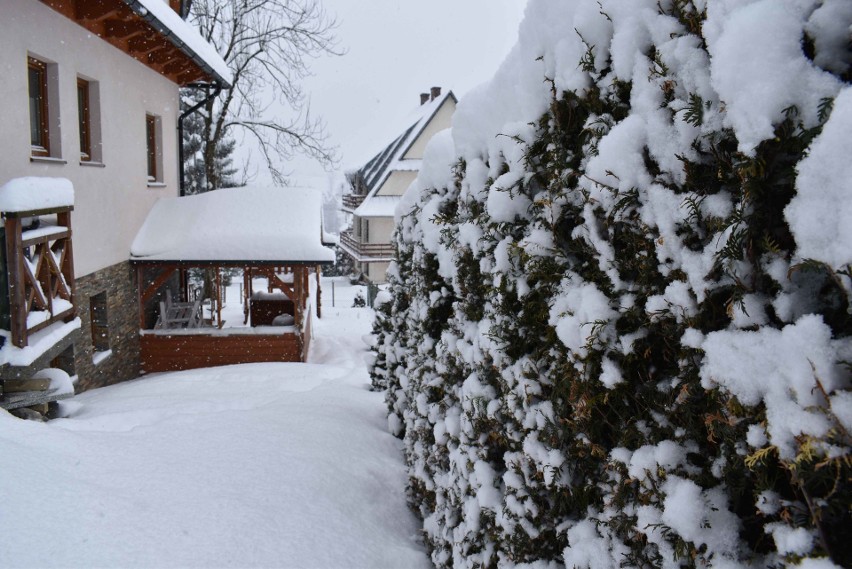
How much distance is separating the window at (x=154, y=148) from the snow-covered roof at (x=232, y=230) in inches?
37.7

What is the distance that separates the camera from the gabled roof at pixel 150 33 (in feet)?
28.5

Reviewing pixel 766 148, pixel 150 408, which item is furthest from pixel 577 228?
pixel 150 408

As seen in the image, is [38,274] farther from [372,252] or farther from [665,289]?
[372,252]

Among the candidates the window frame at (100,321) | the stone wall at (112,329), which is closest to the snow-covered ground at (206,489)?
the stone wall at (112,329)

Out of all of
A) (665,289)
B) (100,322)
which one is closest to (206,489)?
(665,289)

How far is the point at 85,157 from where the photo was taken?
375 inches

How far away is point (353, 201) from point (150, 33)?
2618cm

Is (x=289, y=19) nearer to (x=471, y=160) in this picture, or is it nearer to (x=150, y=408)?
(x=150, y=408)

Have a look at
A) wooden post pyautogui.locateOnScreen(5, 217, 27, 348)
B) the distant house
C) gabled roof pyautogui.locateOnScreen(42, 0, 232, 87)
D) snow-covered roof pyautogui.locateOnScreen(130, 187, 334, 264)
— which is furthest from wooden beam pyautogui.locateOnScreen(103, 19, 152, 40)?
the distant house

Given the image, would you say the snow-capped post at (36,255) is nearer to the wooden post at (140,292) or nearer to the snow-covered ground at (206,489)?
the snow-covered ground at (206,489)

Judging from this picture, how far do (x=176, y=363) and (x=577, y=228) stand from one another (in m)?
11.5

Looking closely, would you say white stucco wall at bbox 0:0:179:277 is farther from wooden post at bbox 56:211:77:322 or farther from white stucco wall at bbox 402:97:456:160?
white stucco wall at bbox 402:97:456:160

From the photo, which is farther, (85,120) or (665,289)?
(85,120)

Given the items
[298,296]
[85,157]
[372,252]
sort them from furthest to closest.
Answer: [372,252] → [298,296] → [85,157]
